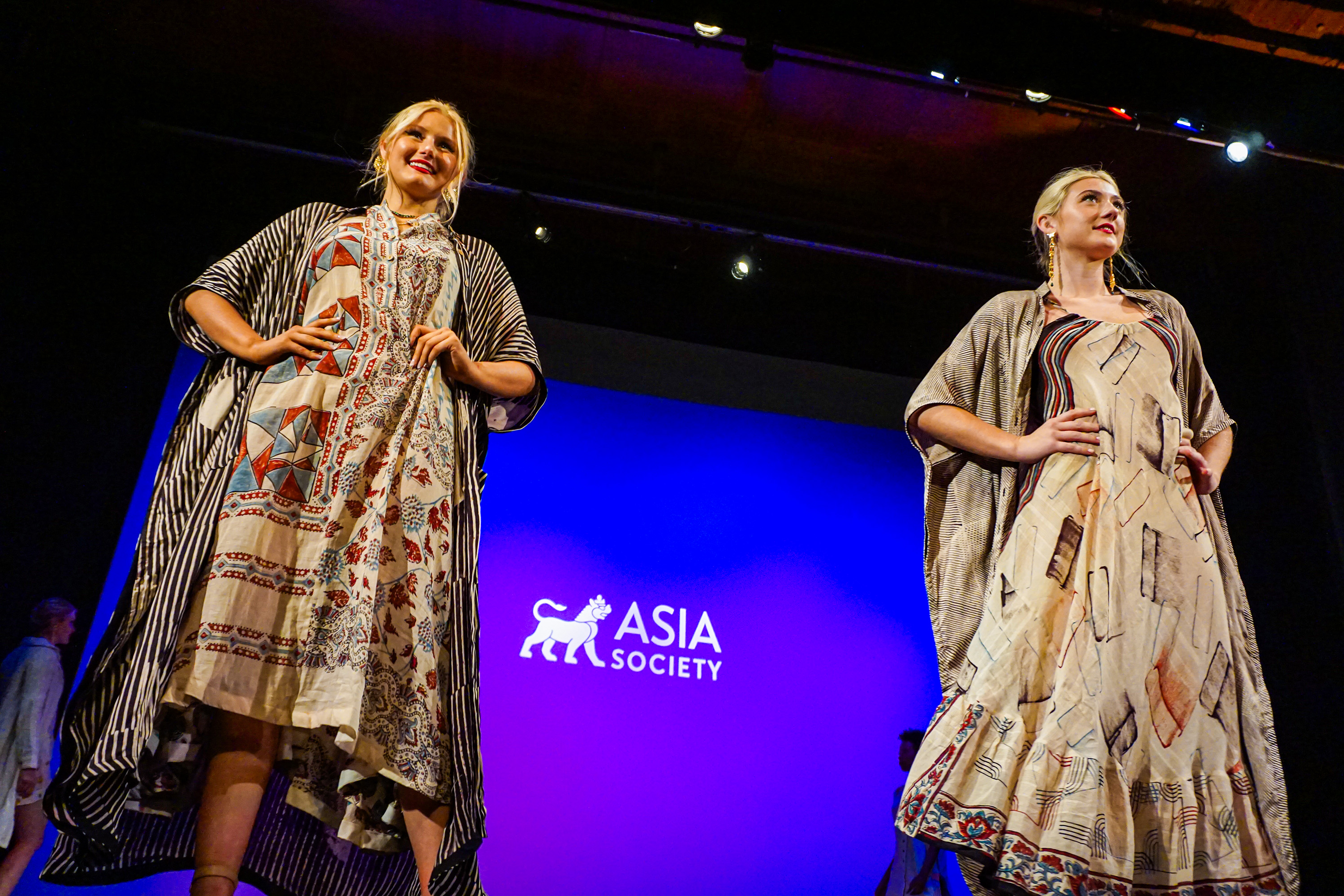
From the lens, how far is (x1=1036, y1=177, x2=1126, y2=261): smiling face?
91.6 inches

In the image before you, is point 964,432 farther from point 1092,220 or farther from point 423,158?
point 423,158

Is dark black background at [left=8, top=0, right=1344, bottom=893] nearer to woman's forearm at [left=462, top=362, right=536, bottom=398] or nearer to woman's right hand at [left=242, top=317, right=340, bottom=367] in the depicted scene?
woman's forearm at [left=462, top=362, right=536, bottom=398]

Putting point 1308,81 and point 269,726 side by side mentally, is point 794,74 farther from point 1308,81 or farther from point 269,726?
point 269,726

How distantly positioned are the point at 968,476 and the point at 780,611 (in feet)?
10.2

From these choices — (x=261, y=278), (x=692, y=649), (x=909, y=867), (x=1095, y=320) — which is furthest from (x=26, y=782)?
(x=1095, y=320)

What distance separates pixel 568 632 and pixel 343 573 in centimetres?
324

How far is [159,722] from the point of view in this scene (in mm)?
1666

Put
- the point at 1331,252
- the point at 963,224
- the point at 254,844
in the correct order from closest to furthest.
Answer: the point at 254,844, the point at 1331,252, the point at 963,224

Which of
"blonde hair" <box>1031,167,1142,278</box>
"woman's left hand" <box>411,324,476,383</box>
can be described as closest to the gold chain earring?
"blonde hair" <box>1031,167,1142,278</box>

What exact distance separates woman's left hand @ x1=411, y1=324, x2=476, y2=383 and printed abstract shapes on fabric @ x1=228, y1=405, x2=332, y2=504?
0.22m

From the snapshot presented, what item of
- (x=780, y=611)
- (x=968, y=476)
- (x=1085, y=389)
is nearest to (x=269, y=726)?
(x=968, y=476)

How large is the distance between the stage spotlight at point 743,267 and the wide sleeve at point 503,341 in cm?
315

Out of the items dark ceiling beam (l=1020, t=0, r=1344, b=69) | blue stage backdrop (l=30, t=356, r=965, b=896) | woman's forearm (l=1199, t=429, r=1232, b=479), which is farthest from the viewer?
blue stage backdrop (l=30, t=356, r=965, b=896)

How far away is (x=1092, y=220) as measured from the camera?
92.0 inches
